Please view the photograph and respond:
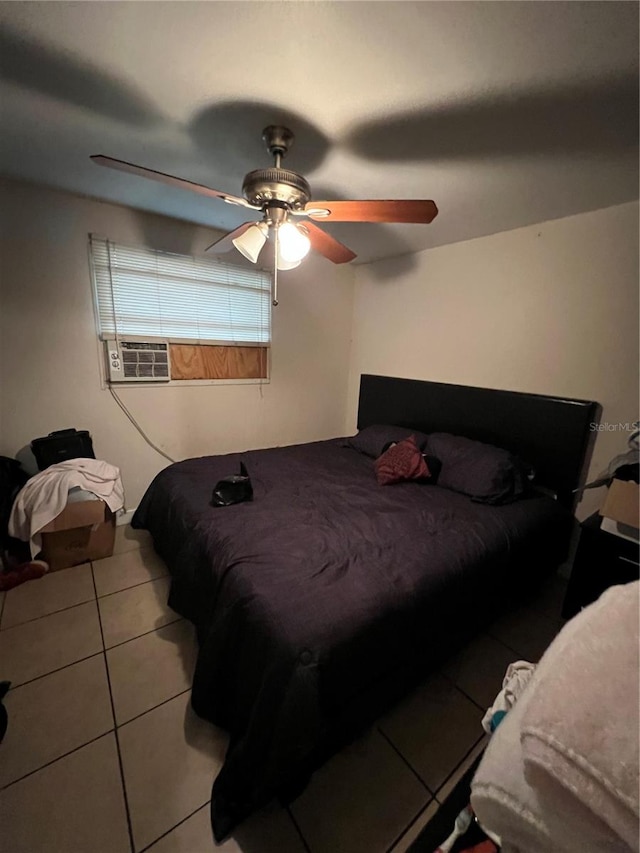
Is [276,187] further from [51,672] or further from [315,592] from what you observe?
[51,672]

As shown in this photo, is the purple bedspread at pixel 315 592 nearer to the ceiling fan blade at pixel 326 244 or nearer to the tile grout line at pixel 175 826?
the tile grout line at pixel 175 826

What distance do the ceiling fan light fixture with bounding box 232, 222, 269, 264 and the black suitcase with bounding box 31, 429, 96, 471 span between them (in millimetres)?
1685

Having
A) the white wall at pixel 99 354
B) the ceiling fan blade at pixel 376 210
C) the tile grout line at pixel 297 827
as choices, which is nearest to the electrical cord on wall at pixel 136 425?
the white wall at pixel 99 354

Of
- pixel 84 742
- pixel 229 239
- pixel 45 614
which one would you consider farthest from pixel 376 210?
pixel 45 614

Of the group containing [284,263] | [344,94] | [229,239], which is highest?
[344,94]

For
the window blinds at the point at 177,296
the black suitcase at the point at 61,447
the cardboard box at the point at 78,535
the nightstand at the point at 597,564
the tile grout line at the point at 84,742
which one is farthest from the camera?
the window blinds at the point at 177,296

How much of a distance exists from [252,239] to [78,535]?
2.07 metres

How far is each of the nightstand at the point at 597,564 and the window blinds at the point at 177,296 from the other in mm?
2689

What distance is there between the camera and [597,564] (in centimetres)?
175

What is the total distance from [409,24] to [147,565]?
2.80 metres

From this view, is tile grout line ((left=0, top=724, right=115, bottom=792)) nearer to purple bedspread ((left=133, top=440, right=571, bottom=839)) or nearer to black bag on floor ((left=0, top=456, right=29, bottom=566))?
purple bedspread ((left=133, top=440, right=571, bottom=839))

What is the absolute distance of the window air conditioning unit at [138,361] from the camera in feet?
8.13

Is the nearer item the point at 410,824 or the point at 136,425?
the point at 410,824

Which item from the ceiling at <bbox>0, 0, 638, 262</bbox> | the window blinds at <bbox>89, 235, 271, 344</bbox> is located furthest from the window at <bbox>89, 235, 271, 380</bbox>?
the ceiling at <bbox>0, 0, 638, 262</bbox>
